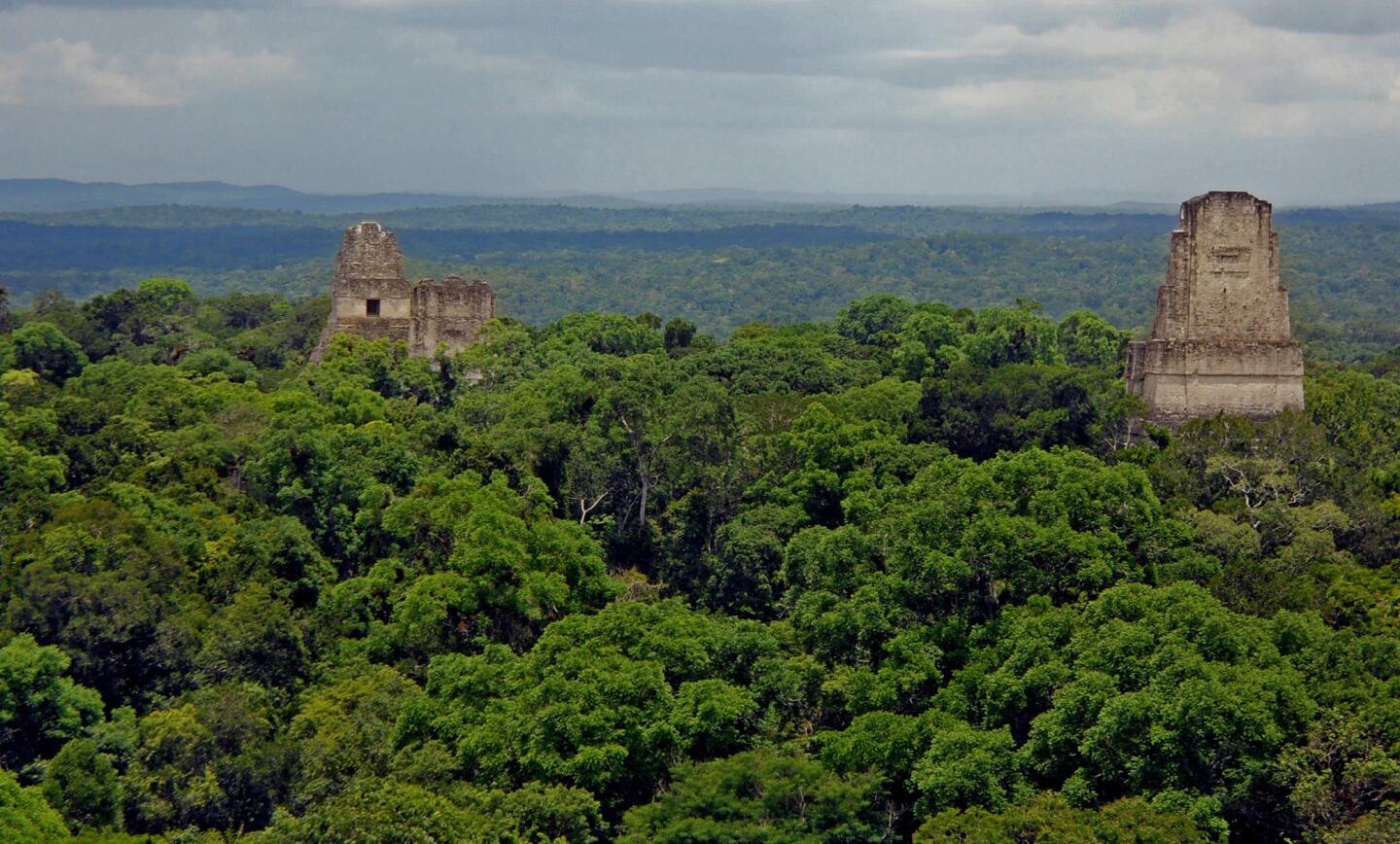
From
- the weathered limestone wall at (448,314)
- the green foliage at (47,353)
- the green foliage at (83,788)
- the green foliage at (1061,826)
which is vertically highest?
the weathered limestone wall at (448,314)

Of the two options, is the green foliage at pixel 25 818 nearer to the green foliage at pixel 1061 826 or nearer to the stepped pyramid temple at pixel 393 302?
the green foliage at pixel 1061 826

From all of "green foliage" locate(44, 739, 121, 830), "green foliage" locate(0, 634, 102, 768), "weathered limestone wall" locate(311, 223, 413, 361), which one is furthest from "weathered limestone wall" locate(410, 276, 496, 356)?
"green foliage" locate(44, 739, 121, 830)

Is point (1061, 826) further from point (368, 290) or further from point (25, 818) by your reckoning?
point (368, 290)

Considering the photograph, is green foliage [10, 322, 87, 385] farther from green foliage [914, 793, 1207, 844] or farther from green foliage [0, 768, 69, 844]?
green foliage [914, 793, 1207, 844]

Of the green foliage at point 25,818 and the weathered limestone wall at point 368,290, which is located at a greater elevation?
the weathered limestone wall at point 368,290

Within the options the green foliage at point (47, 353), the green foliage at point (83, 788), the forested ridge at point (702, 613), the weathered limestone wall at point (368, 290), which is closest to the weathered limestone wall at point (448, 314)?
the weathered limestone wall at point (368, 290)

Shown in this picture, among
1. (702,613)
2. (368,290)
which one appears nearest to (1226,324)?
(702,613)

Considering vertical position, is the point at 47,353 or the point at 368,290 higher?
the point at 368,290
